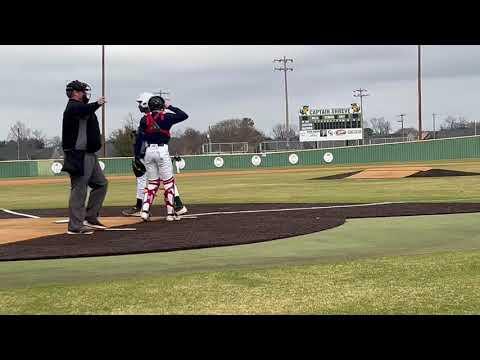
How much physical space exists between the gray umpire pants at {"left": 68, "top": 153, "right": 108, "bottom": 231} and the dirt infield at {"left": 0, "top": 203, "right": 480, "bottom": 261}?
0.32 meters

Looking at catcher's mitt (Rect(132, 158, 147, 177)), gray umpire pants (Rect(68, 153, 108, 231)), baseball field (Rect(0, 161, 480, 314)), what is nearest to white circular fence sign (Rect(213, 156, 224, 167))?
catcher's mitt (Rect(132, 158, 147, 177))

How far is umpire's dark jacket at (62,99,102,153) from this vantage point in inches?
336

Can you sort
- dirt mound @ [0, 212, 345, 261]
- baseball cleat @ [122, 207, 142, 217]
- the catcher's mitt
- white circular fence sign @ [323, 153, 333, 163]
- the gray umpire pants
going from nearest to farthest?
dirt mound @ [0, 212, 345, 261] < the gray umpire pants < baseball cleat @ [122, 207, 142, 217] < the catcher's mitt < white circular fence sign @ [323, 153, 333, 163]

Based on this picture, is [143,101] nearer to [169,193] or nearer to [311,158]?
[169,193]

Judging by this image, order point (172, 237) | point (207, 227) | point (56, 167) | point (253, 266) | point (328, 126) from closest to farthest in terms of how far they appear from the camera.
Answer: point (253, 266)
point (172, 237)
point (207, 227)
point (56, 167)
point (328, 126)

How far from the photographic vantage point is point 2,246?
7449 mm

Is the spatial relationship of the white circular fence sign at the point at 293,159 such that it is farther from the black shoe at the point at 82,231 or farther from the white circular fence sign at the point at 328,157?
the black shoe at the point at 82,231

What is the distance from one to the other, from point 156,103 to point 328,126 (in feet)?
195

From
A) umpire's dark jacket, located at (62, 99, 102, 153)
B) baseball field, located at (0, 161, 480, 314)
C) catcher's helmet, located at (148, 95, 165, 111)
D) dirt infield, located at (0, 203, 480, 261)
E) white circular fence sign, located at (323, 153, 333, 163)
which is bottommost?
baseball field, located at (0, 161, 480, 314)

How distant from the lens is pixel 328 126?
68688 millimetres

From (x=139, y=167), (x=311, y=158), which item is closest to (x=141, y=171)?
(x=139, y=167)

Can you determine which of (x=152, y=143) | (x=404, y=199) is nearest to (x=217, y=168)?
(x=404, y=199)

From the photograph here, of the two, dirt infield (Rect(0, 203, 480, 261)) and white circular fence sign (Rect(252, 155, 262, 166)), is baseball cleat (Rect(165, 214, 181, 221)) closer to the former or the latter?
dirt infield (Rect(0, 203, 480, 261))
